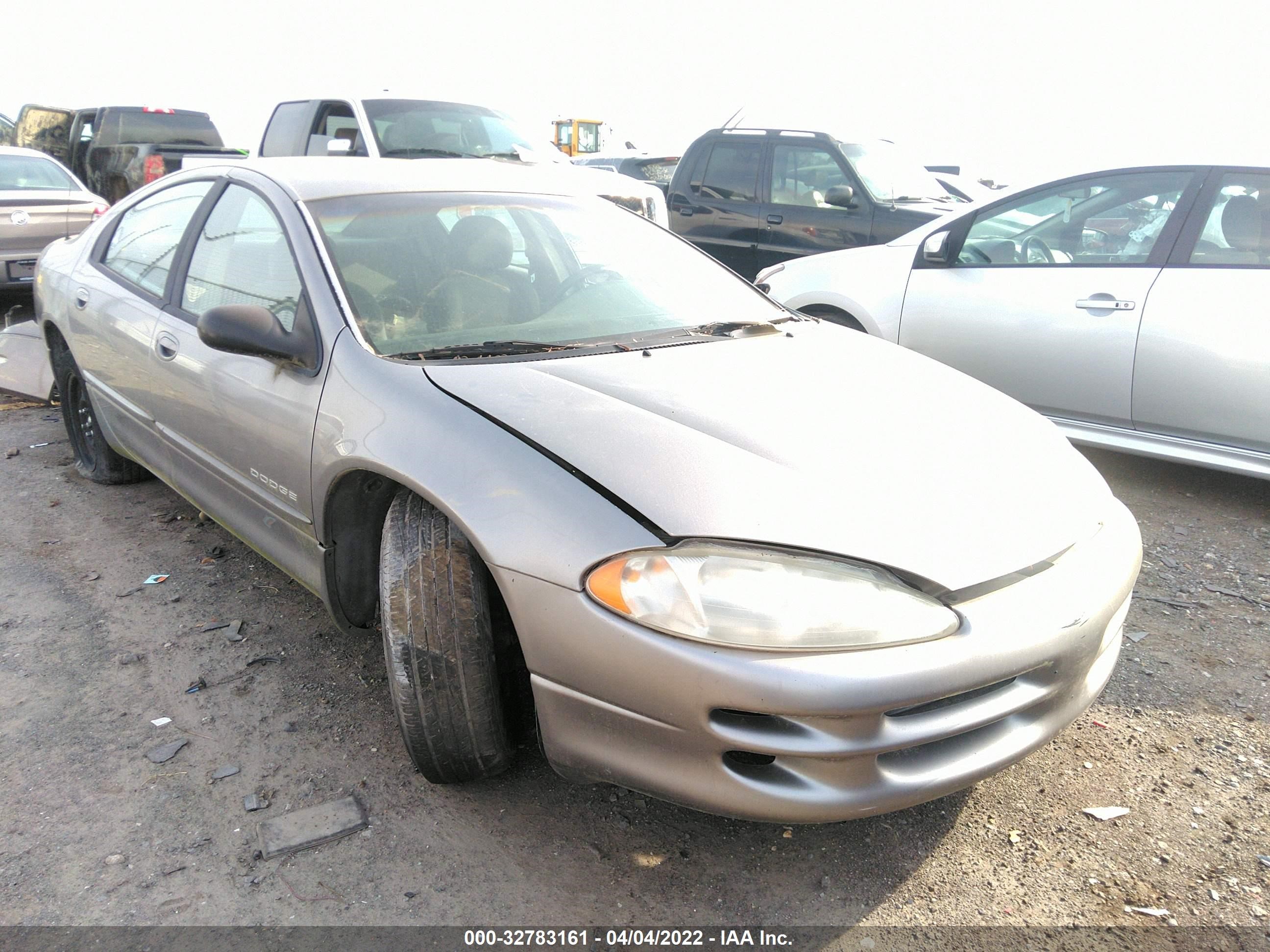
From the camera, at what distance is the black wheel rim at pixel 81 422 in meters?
4.39

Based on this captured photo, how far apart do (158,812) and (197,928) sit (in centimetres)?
44

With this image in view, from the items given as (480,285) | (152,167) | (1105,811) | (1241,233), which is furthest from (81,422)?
(152,167)

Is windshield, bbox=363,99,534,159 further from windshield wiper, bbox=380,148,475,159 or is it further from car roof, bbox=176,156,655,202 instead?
car roof, bbox=176,156,655,202

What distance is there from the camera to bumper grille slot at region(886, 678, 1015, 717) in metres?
1.81

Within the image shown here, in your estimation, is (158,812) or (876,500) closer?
(876,500)

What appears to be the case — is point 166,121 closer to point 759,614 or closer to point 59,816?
point 59,816

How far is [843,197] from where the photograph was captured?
771 cm

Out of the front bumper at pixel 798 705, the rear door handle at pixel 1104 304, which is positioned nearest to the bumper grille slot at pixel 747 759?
the front bumper at pixel 798 705

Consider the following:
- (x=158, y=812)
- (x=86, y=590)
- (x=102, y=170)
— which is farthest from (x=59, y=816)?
(x=102, y=170)

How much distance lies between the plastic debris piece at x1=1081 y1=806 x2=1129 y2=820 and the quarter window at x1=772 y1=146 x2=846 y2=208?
6.35 metres

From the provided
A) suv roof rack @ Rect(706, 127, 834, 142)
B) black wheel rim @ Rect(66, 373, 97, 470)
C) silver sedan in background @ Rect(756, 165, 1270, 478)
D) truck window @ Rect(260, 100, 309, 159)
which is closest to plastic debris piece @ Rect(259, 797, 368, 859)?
black wheel rim @ Rect(66, 373, 97, 470)

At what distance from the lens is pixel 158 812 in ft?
7.41

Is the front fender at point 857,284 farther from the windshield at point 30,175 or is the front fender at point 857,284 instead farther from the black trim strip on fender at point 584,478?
the windshield at point 30,175

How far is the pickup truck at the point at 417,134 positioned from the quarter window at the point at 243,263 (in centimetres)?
394
